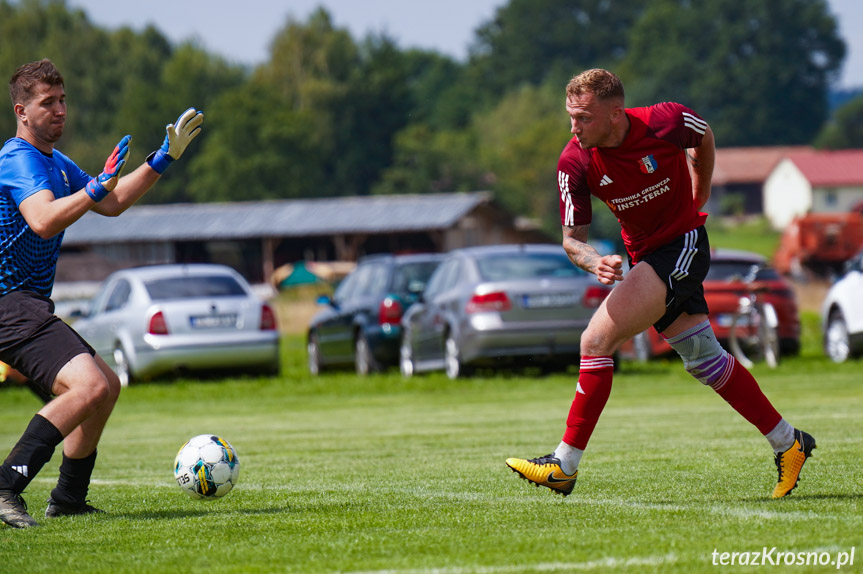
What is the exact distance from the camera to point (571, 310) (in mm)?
16953

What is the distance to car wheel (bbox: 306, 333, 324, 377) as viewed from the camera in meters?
21.5

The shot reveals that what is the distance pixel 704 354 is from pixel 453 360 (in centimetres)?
1143

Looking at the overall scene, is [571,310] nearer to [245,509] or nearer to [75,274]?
[245,509]

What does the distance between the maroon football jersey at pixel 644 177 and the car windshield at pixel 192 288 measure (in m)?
13.2

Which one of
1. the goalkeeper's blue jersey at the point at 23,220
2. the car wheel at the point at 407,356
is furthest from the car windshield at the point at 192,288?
the goalkeeper's blue jersey at the point at 23,220

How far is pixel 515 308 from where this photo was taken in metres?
16.9

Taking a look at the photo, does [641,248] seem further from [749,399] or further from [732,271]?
[732,271]

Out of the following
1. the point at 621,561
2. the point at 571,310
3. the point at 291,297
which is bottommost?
the point at 291,297

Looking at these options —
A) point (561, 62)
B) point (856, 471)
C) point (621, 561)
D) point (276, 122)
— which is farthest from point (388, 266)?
point (561, 62)

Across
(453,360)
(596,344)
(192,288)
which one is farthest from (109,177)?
(192,288)

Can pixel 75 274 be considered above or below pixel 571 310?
below

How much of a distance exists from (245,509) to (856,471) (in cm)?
316

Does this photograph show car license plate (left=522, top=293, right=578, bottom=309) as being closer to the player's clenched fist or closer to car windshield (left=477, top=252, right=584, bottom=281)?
car windshield (left=477, top=252, right=584, bottom=281)

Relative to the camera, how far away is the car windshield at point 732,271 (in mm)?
20062
